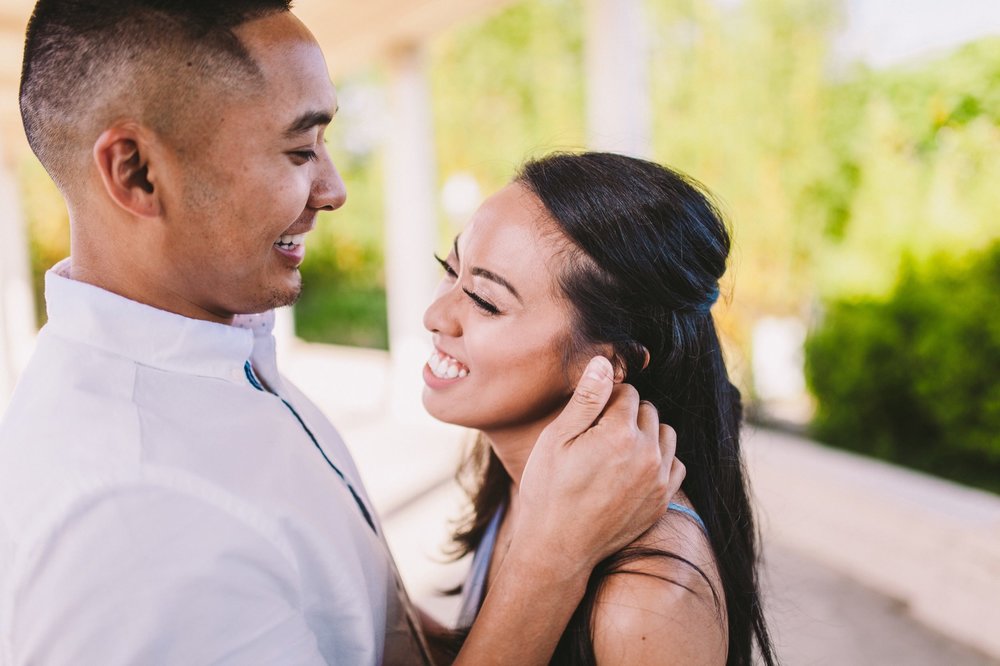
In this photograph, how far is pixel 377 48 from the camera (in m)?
7.71

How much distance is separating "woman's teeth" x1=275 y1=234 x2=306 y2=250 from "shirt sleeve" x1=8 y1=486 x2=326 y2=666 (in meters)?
0.53

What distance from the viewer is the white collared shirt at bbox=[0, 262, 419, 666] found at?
0.92m

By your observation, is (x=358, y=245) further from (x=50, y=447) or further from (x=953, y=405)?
(x=50, y=447)

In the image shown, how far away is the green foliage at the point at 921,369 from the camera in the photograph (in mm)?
4750

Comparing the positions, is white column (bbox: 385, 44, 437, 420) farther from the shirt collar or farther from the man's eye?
the shirt collar

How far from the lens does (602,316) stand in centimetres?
150

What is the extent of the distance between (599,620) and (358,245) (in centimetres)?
1663

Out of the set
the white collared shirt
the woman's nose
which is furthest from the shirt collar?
the woman's nose

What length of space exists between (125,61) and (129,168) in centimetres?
16

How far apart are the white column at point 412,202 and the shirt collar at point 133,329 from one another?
21.3 ft

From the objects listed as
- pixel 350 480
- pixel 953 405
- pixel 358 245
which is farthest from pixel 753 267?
pixel 358 245

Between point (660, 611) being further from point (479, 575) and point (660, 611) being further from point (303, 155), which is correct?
point (303, 155)

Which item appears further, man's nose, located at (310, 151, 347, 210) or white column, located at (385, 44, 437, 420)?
white column, located at (385, 44, 437, 420)

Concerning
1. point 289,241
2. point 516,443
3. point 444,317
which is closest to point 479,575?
point 516,443
